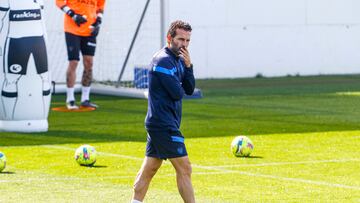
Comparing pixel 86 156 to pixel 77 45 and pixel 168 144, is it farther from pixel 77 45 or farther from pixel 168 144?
pixel 77 45

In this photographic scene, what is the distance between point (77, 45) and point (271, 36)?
10178mm

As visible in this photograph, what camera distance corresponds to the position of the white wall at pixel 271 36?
28.3 m

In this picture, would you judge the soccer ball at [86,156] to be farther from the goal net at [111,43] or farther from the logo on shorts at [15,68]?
the goal net at [111,43]

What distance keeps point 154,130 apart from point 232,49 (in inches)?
779

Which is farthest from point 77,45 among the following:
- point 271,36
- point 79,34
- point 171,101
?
point 171,101

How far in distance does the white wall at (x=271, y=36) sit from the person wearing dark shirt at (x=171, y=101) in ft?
60.1

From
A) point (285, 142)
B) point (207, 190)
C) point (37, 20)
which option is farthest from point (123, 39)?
point (207, 190)

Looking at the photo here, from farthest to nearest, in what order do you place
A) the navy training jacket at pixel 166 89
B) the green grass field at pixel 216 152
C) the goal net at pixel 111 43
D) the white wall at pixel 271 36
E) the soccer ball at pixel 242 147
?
the white wall at pixel 271 36, the goal net at pixel 111 43, the soccer ball at pixel 242 147, the green grass field at pixel 216 152, the navy training jacket at pixel 166 89

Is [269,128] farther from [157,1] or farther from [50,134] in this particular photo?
[157,1]

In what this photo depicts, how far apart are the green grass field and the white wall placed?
556 cm

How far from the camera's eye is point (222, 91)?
80.1 ft

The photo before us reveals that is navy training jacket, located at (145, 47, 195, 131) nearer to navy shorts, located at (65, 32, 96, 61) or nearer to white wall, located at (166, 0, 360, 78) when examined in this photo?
navy shorts, located at (65, 32, 96, 61)

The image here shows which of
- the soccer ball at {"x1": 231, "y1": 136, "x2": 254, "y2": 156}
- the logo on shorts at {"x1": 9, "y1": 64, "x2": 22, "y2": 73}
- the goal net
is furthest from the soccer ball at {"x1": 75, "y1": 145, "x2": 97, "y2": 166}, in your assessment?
the goal net

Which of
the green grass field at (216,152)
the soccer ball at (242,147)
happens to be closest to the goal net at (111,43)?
the green grass field at (216,152)
